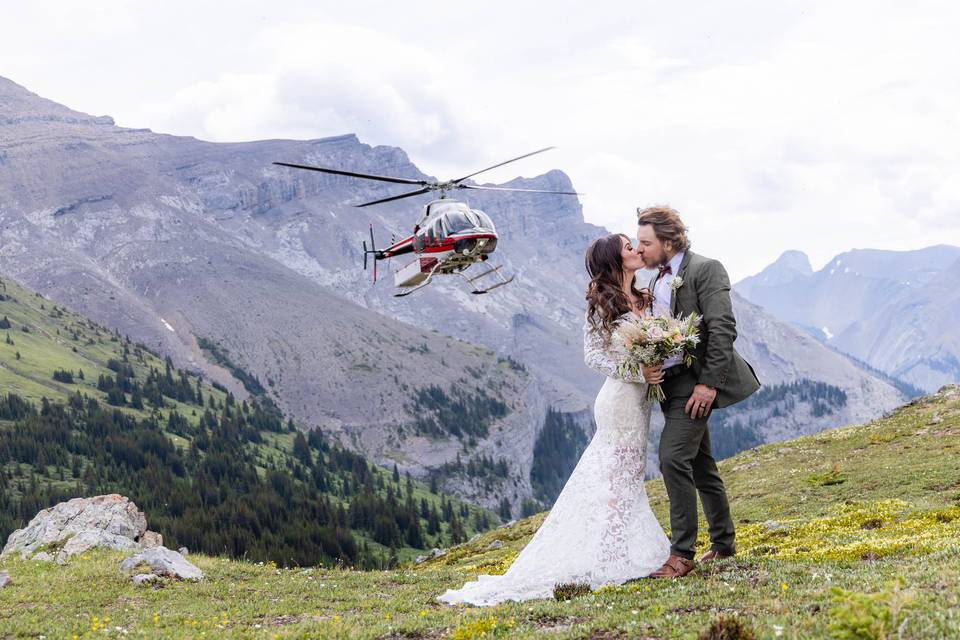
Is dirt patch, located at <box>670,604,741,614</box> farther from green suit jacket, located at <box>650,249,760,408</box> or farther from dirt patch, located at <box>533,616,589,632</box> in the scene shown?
green suit jacket, located at <box>650,249,760,408</box>

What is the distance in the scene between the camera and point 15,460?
173125 mm

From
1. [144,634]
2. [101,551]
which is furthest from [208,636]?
[101,551]

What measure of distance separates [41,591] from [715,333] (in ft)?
59.2

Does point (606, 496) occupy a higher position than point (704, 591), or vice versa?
point (606, 496)

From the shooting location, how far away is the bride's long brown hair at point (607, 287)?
12.4 meters

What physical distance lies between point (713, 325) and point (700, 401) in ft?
3.91

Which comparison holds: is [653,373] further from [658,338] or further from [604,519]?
[604,519]

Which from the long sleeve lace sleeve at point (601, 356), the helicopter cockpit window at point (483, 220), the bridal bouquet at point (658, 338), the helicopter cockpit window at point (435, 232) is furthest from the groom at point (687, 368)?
the helicopter cockpit window at point (483, 220)

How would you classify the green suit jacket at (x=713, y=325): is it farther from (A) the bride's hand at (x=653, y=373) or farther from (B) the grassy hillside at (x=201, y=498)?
(B) the grassy hillside at (x=201, y=498)

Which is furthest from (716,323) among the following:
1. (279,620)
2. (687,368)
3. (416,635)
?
(279,620)

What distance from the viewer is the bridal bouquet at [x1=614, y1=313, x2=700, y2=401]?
11430 millimetres

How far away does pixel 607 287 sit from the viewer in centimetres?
1245

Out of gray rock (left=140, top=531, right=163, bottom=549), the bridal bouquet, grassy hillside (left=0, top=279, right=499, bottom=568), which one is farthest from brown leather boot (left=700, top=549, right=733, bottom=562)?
grassy hillside (left=0, top=279, right=499, bottom=568)

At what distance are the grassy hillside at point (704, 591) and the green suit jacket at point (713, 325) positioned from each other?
2.87 metres
